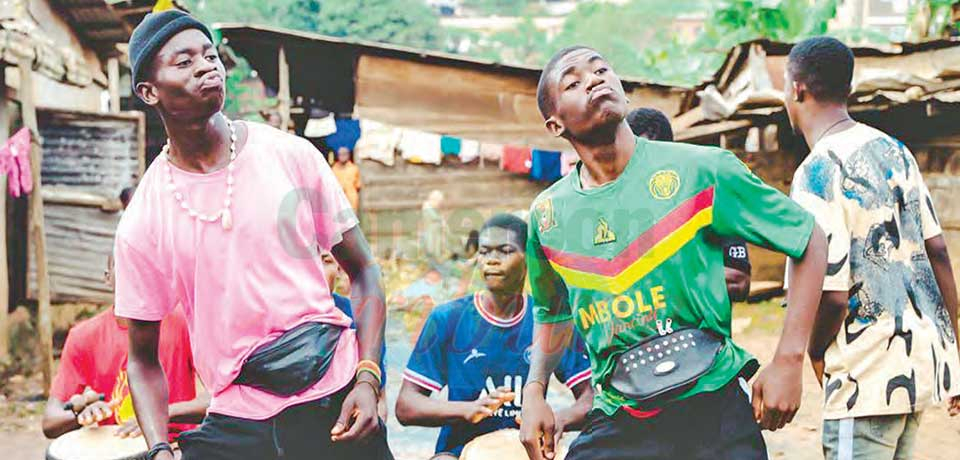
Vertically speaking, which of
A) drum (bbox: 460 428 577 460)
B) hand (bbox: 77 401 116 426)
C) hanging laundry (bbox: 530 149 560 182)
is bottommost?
hanging laundry (bbox: 530 149 560 182)

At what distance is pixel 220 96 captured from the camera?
8.71 feet

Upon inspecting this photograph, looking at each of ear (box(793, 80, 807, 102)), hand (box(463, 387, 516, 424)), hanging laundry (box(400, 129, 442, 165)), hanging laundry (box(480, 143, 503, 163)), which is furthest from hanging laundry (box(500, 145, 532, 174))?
ear (box(793, 80, 807, 102))

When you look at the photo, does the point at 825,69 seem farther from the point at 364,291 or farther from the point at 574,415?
the point at 364,291

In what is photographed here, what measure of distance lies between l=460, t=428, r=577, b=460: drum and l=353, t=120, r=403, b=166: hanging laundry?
1148cm

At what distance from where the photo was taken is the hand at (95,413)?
398 centimetres

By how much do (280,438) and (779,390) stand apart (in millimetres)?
1300

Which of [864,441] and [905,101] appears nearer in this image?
[864,441]

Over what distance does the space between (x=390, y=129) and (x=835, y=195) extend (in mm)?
12144

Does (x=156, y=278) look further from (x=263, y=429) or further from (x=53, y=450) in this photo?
(x=53, y=450)

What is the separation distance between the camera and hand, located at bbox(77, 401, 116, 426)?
398cm

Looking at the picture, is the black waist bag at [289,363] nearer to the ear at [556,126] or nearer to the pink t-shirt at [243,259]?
the pink t-shirt at [243,259]

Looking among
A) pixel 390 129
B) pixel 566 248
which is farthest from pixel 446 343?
pixel 390 129

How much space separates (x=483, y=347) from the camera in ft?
13.6

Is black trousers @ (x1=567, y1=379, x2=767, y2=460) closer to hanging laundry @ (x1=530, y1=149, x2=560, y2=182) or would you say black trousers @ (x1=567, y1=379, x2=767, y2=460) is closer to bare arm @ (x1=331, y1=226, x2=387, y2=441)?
bare arm @ (x1=331, y1=226, x2=387, y2=441)
